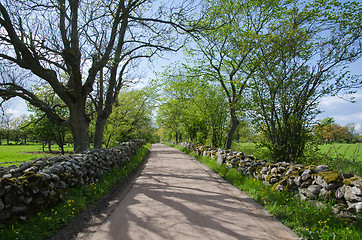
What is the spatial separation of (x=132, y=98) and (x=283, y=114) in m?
19.4

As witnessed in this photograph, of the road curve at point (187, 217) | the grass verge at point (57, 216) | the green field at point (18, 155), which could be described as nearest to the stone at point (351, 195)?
the road curve at point (187, 217)

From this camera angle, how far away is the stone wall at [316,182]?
3.84 metres

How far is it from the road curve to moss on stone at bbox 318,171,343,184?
53.2 inches

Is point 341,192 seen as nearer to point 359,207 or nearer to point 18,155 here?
point 359,207

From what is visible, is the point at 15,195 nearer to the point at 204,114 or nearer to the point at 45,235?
the point at 45,235

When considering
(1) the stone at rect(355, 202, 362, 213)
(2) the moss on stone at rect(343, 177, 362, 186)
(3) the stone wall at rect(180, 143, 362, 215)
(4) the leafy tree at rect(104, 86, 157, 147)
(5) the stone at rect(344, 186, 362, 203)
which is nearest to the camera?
(1) the stone at rect(355, 202, 362, 213)

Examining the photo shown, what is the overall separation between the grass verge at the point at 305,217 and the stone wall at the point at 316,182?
7.6 inches

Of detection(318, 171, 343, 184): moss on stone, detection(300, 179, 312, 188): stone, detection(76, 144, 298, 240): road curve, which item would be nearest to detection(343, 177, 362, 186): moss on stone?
detection(318, 171, 343, 184): moss on stone

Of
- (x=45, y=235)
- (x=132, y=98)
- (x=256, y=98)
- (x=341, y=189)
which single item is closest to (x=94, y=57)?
(x=256, y=98)

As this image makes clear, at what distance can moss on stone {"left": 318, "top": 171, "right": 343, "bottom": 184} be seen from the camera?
13.9 ft

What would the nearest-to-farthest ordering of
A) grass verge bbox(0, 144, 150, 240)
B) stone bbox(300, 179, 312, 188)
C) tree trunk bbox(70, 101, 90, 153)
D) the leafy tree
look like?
grass verge bbox(0, 144, 150, 240), stone bbox(300, 179, 312, 188), tree trunk bbox(70, 101, 90, 153), the leafy tree

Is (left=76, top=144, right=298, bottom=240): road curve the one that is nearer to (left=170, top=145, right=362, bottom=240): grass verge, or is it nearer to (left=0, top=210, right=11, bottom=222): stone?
(left=170, top=145, right=362, bottom=240): grass verge

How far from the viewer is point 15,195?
147 inches

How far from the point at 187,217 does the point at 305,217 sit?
2347mm
